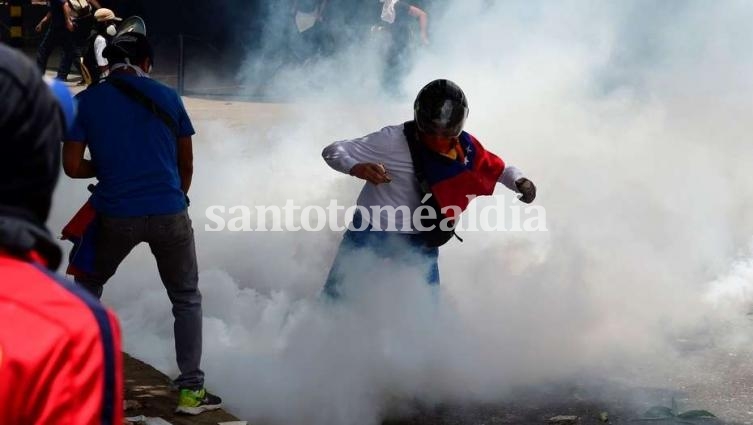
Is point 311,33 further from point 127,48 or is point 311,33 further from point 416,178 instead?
point 127,48

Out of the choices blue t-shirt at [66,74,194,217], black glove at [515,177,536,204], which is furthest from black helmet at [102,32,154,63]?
black glove at [515,177,536,204]

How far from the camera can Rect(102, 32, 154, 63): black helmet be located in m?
4.59

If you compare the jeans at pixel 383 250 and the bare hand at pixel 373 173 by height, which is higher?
the bare hand at pixel 373 173

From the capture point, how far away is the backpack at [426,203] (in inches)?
204

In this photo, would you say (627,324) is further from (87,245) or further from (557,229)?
(87,245)

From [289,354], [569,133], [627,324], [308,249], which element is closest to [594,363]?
[627,324]

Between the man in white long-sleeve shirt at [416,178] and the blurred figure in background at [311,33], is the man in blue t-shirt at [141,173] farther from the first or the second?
the blurred figure in background at [311,33]

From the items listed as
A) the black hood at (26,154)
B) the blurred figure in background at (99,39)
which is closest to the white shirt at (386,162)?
the black hood at (26,154)

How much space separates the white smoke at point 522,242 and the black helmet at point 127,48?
136cm

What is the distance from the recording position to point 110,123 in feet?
14.6

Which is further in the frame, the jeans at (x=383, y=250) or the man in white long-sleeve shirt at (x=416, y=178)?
the jeans at (x=383, y=250)

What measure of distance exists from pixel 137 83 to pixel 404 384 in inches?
66.3

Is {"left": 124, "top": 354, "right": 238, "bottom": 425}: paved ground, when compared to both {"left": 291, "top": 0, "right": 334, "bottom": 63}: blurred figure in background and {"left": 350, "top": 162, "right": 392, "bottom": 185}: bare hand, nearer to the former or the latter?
{"left": 350, "top": 162, "right": 392, "bottom": 185}: bare hand

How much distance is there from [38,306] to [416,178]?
3.79 m
